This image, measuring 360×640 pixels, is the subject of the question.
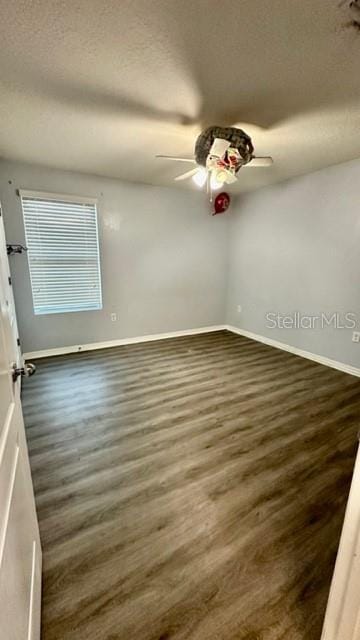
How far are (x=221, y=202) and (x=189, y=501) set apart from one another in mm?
4059

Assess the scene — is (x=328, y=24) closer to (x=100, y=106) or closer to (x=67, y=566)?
(x=100, y=106)

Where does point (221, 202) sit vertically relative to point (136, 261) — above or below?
above

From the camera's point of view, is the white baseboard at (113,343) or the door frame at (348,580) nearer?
the door frame at (348,580)

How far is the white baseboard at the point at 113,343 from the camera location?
363 centimetres

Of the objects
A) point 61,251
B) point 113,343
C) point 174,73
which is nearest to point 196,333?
point 113,343

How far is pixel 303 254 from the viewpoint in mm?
3609

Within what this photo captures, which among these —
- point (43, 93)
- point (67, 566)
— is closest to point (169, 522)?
point (67, 566)

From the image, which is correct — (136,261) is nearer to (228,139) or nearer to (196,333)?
(196,333)

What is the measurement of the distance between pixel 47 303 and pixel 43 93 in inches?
94.4

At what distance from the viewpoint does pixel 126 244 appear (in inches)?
155

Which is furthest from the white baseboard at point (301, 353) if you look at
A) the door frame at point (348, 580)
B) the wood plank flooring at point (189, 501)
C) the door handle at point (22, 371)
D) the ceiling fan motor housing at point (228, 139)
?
the door handle at point (22, 371)

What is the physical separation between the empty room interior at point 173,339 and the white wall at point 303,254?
28 mm

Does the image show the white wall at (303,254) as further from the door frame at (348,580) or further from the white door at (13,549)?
the white door at (13,549)

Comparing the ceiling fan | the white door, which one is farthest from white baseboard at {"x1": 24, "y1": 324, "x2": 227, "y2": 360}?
the white door
